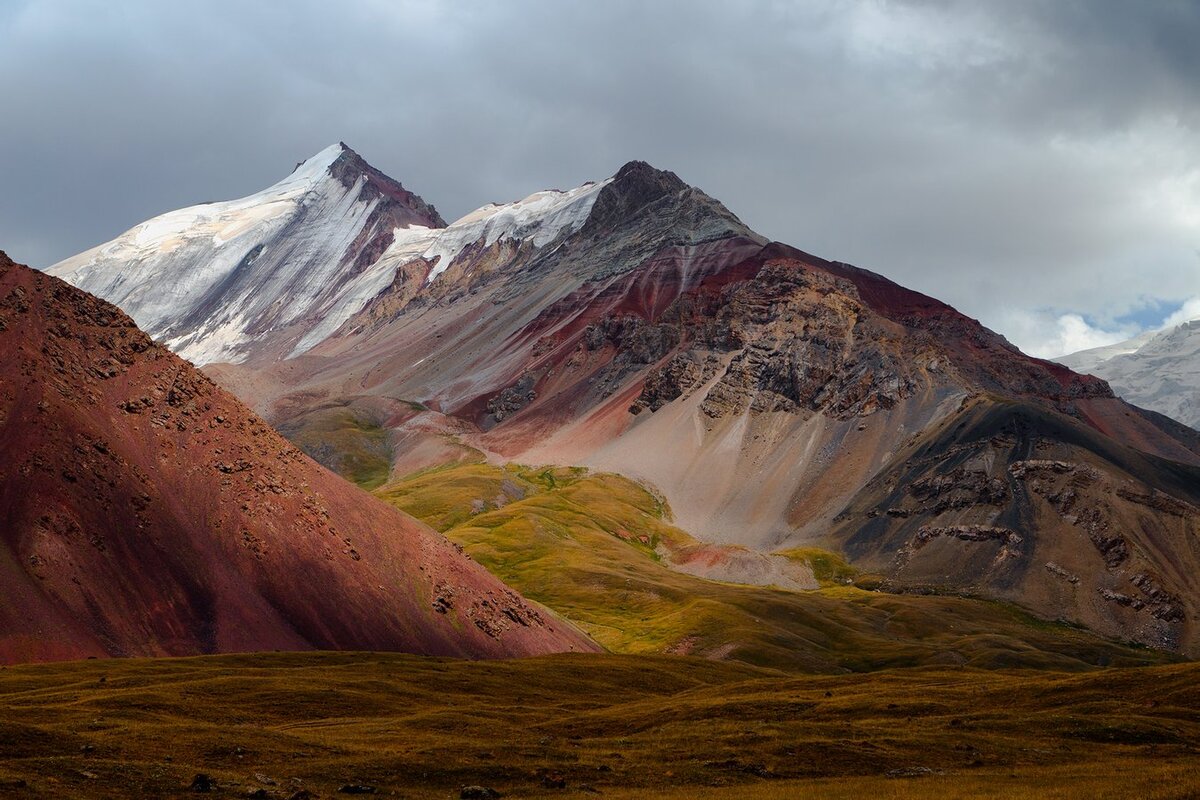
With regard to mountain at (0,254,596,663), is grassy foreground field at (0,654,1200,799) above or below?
below

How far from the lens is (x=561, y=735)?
75.0 meters

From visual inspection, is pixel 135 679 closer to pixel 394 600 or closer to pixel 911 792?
pixel 394 600

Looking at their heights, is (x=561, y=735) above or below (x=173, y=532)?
below

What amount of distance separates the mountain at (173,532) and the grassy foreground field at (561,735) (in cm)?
1452

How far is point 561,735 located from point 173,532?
71424mm

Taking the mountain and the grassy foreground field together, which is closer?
the grassy foreground field

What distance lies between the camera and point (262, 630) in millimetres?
125375

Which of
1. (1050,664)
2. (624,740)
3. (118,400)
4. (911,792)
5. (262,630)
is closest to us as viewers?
(911,792)

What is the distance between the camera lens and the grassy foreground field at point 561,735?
4981cm

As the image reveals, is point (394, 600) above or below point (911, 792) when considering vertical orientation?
above

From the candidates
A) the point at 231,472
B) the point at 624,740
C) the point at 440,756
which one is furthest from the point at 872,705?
the point at 231,472

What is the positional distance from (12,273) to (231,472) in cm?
4013

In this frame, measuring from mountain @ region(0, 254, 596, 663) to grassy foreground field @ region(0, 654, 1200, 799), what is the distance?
14525 millimetres

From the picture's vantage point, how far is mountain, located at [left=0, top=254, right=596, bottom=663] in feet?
375
